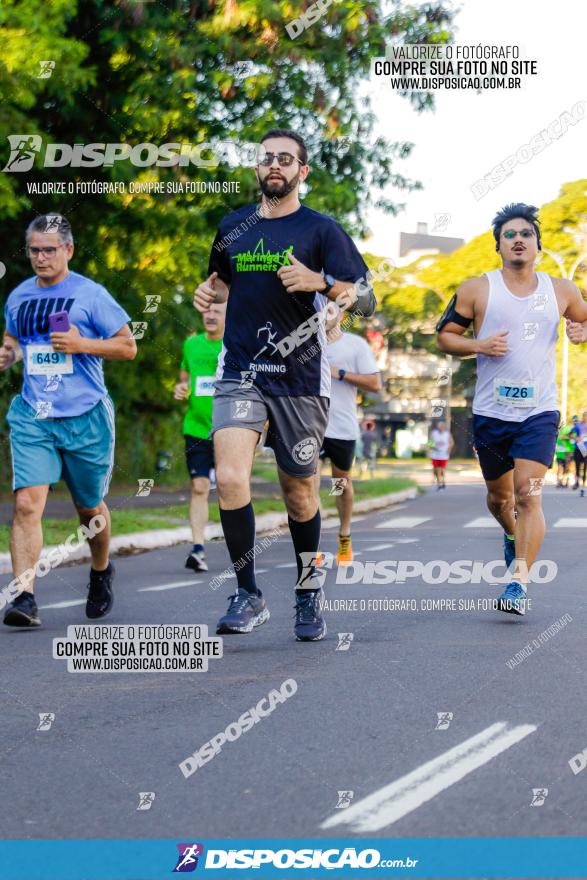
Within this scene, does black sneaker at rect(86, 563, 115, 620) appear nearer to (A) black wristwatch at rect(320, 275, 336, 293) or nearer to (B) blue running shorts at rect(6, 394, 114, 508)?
(B) blue running shorts at rect(6, 394, 114, 508)

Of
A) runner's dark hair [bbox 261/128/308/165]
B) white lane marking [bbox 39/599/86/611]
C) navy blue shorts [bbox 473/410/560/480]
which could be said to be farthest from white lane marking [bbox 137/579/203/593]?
runner's dark hair [bbox 261/128/308/165]

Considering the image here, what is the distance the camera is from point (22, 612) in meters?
7.37

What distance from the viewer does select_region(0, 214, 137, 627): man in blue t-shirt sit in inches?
292

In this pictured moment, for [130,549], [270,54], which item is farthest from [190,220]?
[130,549]

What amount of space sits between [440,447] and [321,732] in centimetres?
2829

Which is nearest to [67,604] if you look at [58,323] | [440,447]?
[58,323]

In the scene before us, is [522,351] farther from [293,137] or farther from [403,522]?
[403,522]

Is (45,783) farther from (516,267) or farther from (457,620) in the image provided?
(516,267)

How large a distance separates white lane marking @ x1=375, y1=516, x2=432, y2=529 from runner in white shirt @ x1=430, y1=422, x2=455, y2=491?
10926 millimetres

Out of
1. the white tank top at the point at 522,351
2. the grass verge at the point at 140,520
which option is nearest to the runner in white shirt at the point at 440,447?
the grass verge at the point at 140,520

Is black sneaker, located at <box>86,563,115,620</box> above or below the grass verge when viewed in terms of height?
above

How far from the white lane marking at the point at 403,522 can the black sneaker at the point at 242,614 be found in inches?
461

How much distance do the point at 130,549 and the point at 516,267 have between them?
6.68m

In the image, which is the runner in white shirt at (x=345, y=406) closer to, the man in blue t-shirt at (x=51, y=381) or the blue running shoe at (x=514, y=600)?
the blue running shoe at (x=514, y=600)
